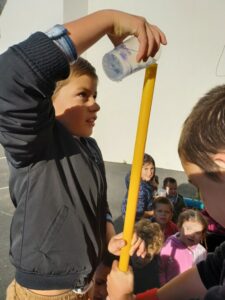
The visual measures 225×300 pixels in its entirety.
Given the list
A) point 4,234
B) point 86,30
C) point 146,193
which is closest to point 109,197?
point 146,193

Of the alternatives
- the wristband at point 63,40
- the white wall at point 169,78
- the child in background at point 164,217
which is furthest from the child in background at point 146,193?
the white wall at point 169,78

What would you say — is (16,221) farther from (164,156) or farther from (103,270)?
(164,156)

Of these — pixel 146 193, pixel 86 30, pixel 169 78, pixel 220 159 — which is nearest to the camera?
pixel 220 159

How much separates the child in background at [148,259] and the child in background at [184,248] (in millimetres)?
74

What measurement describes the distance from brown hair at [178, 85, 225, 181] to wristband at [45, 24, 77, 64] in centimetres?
29

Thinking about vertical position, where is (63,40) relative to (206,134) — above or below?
above

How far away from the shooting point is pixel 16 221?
3.14 ft

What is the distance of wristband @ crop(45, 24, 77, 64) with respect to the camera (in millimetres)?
720

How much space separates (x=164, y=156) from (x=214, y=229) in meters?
2.69

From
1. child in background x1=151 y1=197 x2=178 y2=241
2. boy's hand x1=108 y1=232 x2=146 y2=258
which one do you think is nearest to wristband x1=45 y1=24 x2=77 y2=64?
boy's hand x1=108 y1=232 x2=146 y2=258

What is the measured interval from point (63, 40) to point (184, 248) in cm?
166

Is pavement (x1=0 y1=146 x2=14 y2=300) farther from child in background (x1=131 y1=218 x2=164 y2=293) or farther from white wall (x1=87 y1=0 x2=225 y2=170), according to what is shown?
white wall (x1=87 y1=0 x2=225 y2=170)

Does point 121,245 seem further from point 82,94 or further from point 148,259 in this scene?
point 148,259

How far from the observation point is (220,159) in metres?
0.64
